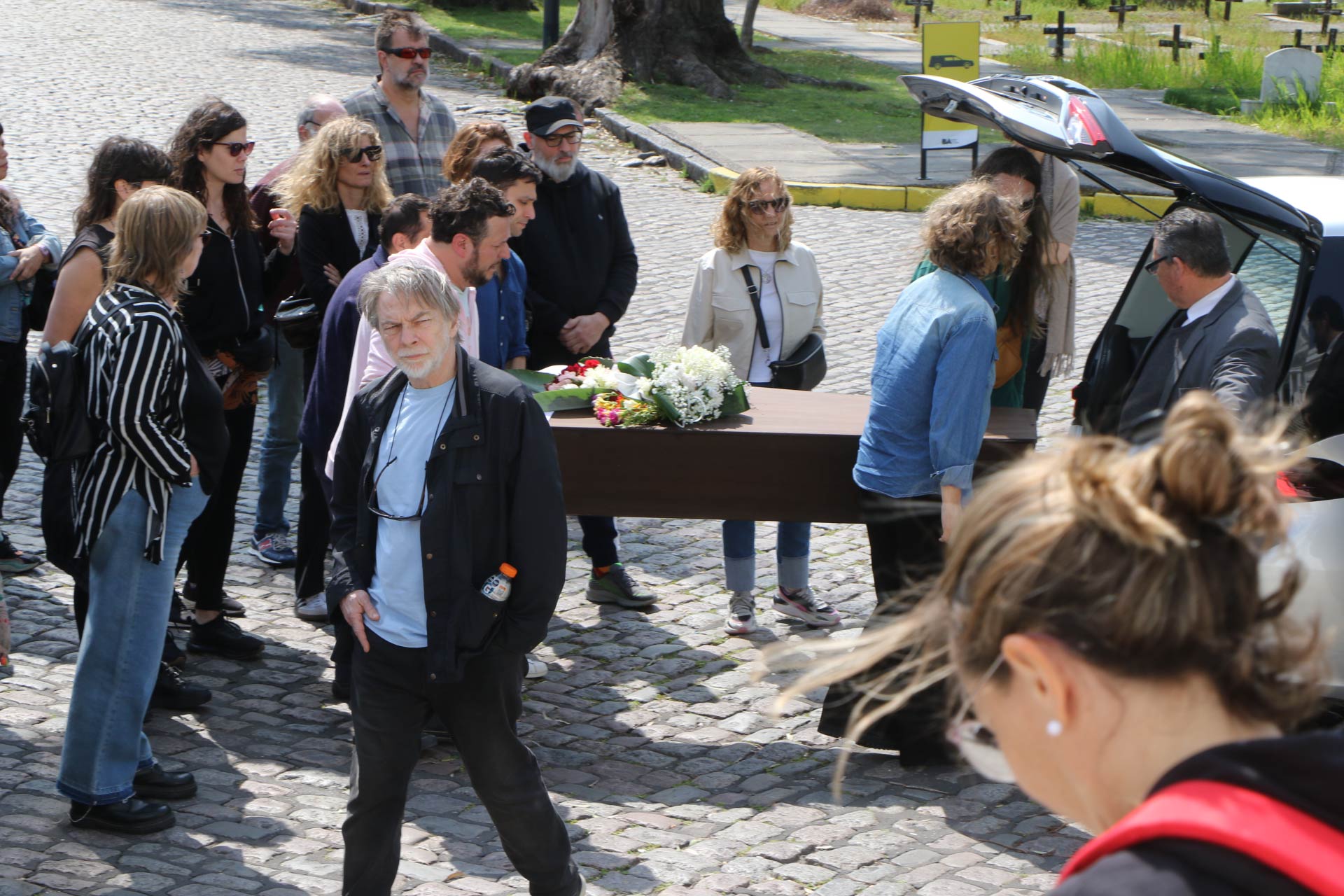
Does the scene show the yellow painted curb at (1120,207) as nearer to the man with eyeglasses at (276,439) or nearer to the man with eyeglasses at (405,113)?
the man with eyeglasses at (405,113)

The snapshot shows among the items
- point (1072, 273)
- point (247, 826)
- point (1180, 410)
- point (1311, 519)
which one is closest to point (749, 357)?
point (1072, 273)

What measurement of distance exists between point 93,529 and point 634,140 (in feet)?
42.4

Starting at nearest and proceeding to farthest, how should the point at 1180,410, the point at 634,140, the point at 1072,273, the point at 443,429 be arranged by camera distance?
1. the point at 1180,410
2. the point at 443,429
3. the point at 1072,273
4. the point at 634,140

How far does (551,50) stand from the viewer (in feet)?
66.5

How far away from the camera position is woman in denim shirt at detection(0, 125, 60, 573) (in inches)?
247

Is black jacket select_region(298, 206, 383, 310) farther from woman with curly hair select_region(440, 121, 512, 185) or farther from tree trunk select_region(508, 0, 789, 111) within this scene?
tree trunk select_region(508, 0, 789, 111)

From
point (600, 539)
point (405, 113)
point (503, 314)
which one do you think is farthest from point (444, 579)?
point (405, 113)

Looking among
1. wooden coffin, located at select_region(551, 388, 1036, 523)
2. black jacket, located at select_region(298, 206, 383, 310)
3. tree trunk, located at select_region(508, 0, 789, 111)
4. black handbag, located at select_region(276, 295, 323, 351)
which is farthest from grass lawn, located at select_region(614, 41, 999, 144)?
wooden coffin, located at select_region(551, 388, 1036, 523)

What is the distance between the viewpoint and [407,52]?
7.62 metres

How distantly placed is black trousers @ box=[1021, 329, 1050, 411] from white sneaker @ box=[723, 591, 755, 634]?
4.92 feet

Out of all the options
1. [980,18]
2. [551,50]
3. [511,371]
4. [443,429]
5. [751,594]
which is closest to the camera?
[443,429]

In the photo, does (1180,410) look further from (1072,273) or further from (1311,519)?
(1072,273)

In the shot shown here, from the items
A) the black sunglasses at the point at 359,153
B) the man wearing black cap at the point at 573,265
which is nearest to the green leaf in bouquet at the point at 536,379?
the man wearing black cap at the point at 573,265

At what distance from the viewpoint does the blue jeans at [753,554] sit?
6.20 m
